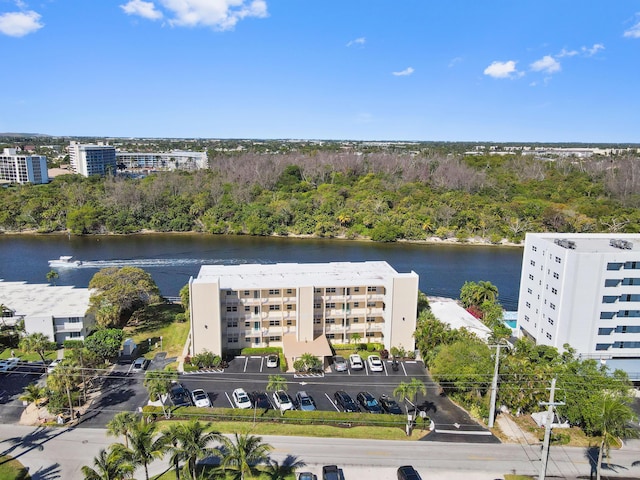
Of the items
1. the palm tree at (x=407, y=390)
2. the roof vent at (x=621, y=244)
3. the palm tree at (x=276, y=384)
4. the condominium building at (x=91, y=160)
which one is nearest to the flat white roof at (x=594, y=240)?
the roof vent at (x=621, y=244)

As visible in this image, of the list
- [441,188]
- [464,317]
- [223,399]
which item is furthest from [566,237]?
[441,188]

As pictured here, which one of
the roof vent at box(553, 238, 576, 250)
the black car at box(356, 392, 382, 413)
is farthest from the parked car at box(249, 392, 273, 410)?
the roof vent at box(553, 238, 576, 250)

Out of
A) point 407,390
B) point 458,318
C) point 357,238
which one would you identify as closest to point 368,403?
point 407,390

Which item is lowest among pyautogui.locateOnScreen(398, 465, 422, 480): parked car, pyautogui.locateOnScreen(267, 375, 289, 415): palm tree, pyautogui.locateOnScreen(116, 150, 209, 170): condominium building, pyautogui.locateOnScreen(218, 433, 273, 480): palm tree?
pyautogui.locateOnScreen(398, 465, 422, 480): parked car

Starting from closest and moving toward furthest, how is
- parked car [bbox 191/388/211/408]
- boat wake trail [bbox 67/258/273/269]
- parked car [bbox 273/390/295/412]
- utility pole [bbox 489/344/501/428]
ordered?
utility pole [bbox 489/344/501/428], parked car [bbox 273/390/295/412], parked car [bbox 191/388/211/408], boat wake trail [bbox 67/258/273/269]

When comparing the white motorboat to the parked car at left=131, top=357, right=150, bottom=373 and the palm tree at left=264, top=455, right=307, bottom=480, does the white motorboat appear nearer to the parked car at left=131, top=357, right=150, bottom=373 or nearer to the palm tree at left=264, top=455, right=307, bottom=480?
the parked car at left=131, top=357, right=150, bottom=373

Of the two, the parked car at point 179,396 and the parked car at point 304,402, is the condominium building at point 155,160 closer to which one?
the parked car at point 179,396
